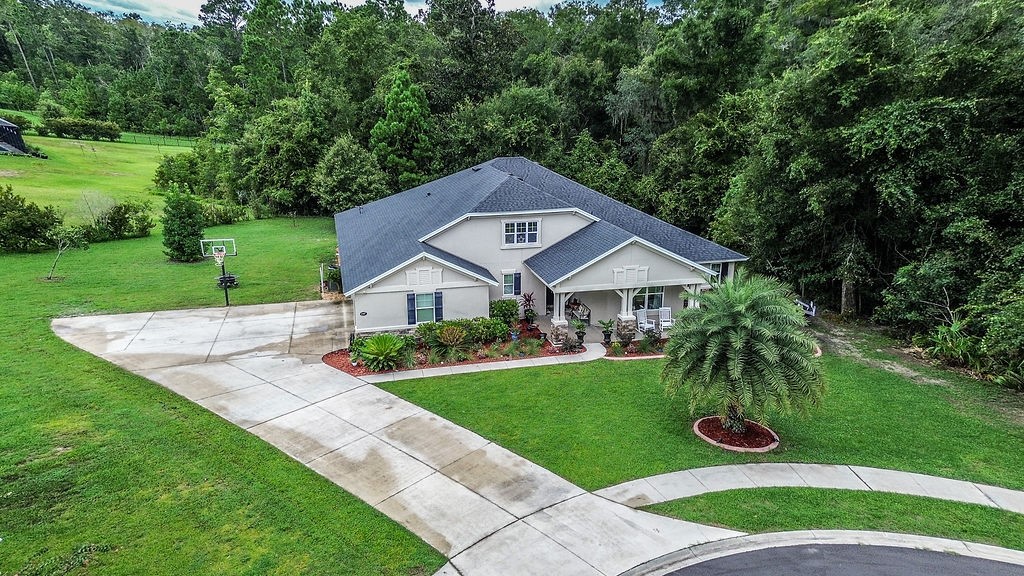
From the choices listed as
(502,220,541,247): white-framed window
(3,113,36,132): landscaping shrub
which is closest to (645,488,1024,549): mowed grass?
(502,220,541,247): white-framed window

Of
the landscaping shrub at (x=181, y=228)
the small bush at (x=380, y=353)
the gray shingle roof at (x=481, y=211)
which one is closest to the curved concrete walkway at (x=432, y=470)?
the small bush at (x=380, y=353)

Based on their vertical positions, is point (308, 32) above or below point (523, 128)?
above

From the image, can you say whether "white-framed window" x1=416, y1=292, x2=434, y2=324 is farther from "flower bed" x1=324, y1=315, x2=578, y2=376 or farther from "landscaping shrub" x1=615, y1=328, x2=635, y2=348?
"landscaping shrub" x1=615, y1=328, x2=635, y2=348

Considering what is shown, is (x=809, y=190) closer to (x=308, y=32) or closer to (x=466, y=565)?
(x=466, y=565)

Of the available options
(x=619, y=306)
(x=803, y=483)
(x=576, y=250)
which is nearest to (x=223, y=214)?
(x=576, y=250)

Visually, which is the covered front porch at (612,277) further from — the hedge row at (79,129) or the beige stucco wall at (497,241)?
the hedge row at (79,129)

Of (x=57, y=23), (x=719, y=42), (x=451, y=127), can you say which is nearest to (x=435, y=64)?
(x=451, y=127)
